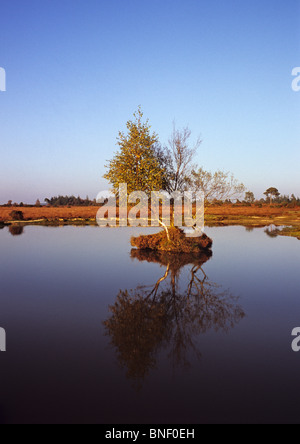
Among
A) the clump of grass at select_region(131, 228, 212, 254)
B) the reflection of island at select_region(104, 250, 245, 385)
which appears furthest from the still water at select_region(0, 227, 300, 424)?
the clump of grass at select_region(131, 228, 212, 254)

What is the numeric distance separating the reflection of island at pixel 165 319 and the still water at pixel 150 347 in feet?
0.17

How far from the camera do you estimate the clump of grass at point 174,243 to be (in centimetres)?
3641

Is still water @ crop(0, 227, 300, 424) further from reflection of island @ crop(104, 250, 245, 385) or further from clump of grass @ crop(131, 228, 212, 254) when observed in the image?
clump of grass @ crop(131, 228, 212, 254)

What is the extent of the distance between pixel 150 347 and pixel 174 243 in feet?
82.7

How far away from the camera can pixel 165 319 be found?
14836 millimetres

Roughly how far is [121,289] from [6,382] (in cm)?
1068

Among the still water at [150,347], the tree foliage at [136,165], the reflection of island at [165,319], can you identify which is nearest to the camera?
the still water at [150,347]

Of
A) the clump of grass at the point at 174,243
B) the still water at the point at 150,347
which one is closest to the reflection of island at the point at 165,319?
the still water at the point at 150,347

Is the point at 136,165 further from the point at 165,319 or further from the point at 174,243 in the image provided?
the point at 165,319

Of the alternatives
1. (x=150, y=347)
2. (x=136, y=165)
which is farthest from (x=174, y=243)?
(x=150, y=347)

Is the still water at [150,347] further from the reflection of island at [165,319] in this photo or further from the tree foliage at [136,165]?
the tree foliage at [136,165]

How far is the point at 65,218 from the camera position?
93.7 m

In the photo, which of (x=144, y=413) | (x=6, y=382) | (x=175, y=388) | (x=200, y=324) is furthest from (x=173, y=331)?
(x=6, y=382)
